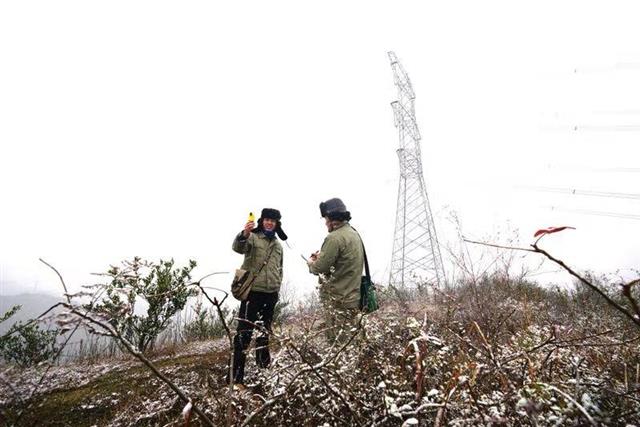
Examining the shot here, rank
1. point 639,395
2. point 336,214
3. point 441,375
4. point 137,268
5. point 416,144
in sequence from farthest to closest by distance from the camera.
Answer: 1. point 416,144
2. point 336,214
3. point 441,375
4. point 639,395
5. point 137,268

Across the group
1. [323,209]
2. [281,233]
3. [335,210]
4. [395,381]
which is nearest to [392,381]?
[395,381]

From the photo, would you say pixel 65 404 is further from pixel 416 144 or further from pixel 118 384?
pixel 416 144

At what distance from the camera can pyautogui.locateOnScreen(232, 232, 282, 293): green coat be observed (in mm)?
4199

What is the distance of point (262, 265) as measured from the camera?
13.5 feet

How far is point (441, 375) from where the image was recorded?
229 cm

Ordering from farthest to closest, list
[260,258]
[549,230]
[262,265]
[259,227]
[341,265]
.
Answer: [259,227], [260,258], [262,265], [341,265], [549,230]

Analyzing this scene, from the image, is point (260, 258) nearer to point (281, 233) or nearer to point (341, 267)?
point (281, 233)

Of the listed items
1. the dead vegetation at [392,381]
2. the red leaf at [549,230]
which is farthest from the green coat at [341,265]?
the red leaf at [549,230]

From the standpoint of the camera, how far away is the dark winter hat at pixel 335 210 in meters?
4.00

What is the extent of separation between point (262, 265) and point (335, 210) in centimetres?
112

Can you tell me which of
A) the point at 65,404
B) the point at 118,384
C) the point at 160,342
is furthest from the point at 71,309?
the point at 160,342

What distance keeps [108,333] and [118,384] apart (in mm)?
4800

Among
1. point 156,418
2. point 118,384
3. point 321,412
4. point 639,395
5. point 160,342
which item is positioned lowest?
point 160,342

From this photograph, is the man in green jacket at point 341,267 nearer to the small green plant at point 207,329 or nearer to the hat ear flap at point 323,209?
the hat ear flap at point 323,209
